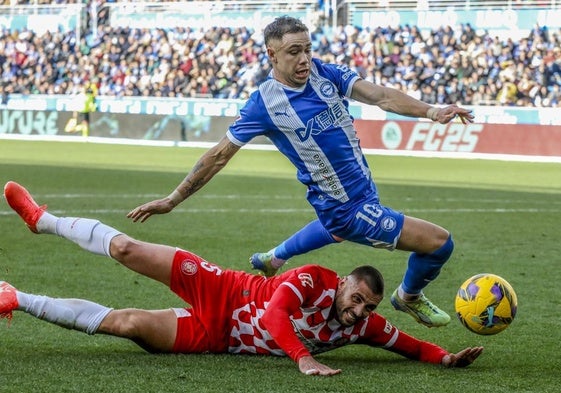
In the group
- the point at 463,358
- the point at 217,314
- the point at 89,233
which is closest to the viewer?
the point at 463,358

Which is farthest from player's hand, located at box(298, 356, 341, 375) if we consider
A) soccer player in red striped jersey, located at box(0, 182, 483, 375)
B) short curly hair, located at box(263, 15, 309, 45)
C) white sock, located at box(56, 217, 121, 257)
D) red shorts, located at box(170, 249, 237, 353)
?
short curly hair, located at box(263, 15, 309, 45)

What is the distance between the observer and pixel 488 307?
6051mm

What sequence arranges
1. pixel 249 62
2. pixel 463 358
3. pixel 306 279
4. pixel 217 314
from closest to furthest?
pixel 306 279
pixel 463 358
pixel 217 314
pixel 249 62

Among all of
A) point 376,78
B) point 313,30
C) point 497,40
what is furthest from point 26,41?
point 497,40

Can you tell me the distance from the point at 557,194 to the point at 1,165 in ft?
37.4

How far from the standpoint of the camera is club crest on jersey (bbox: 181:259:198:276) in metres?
5.91

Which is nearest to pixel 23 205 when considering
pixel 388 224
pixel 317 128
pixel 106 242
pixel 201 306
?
pixel 106 242

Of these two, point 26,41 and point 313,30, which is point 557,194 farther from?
point 26,41

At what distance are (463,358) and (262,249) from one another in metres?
5.26

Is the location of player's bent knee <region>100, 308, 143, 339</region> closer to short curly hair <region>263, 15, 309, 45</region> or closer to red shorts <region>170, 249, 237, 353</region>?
red shorts <region>170, 249, 237, 353</region>

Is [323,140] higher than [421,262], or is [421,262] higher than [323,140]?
[323,140]

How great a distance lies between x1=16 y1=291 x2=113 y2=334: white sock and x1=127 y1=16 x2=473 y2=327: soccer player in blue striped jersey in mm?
617

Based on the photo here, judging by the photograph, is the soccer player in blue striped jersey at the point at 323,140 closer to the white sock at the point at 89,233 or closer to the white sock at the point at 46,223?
the white sock at the point at 89,233

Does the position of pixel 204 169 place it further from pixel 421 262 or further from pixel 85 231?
pixel 421 262
